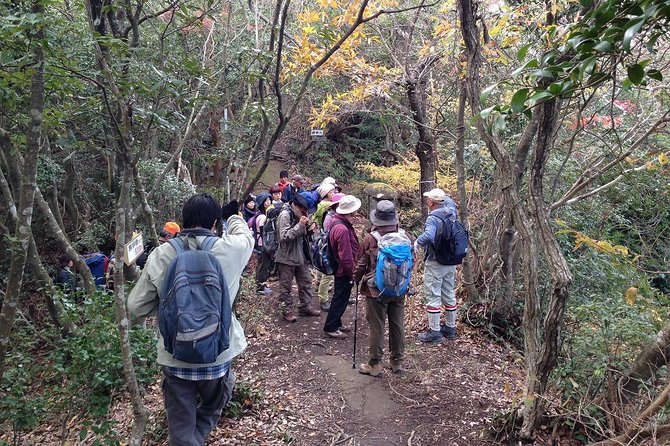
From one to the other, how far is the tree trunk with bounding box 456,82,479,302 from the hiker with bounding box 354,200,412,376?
2.28 meters

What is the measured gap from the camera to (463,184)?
23.0 feet

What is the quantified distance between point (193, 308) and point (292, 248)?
13.1 ft

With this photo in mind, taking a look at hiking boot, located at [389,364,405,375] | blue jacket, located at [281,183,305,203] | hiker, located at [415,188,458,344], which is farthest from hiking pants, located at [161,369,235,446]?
blue jacket, located at [281,183,305,203]

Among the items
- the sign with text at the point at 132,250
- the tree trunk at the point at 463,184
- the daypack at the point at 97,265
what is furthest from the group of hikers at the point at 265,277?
the daypack at the point at 97,265

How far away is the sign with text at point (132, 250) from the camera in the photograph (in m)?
3.26

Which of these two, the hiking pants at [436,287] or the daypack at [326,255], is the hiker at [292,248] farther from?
the hiking pants at [436,287]

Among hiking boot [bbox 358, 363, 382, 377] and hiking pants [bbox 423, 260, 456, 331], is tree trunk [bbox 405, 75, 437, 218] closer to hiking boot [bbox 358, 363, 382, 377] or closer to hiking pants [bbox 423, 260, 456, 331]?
hiking pants [bbox 423, 260, 456, 331]

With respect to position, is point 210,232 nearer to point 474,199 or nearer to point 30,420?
point 30,420

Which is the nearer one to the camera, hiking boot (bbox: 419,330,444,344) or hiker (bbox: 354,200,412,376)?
hiker (bbox: 354,200,412,376)

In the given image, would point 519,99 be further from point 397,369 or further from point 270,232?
point 270,232

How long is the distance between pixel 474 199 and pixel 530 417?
6.19m

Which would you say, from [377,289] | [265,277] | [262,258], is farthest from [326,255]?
[265,277]

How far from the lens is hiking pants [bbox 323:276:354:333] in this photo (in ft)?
19.9

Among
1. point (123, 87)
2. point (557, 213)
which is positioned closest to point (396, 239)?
point (123, 87)
